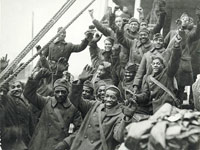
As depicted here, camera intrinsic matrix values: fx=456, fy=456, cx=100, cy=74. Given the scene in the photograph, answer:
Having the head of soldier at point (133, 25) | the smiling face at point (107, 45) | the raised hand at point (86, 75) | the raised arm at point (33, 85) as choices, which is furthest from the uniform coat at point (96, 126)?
the head of soldier at point (133, 25)

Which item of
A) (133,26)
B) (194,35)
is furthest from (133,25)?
(194,35)

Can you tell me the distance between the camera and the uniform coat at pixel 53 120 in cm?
737

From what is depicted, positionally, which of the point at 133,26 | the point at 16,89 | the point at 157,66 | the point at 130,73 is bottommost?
the point at 16,89

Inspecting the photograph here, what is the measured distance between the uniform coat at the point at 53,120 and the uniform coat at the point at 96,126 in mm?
361

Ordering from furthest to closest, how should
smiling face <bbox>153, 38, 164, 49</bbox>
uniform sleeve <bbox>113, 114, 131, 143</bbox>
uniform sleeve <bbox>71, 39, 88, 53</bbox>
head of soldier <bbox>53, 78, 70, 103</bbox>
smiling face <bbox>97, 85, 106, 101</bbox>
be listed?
uniform sleeve <bbox>71, 39, 88, 53</bbox>, smiling face <bbox>153, 38, 164, 49</bbox>, smiling face <bbox>97, 85, 106, 101</bbox>, head of soldier <bbox>53, 78, 70, 103</bbox>, uniform sleeve <bbox>113, 114, 131, 143</bbox>

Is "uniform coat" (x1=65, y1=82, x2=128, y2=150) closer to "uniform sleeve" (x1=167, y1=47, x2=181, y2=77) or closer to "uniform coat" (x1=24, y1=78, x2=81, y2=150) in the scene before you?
"uniform coat" (x1=24, y1=78, x2=81, y2=150)

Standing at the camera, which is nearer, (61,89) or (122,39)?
(61,89)

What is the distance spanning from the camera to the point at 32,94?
7164 millimetres

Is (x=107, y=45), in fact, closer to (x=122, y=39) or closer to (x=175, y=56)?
(x=122, y=39)

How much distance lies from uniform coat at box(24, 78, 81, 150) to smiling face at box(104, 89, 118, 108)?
1.00m

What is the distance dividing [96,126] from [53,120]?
40.0 inches

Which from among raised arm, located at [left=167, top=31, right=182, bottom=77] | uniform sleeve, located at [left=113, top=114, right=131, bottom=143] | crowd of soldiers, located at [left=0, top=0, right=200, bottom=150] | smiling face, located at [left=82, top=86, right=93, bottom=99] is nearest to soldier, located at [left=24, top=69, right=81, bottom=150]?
crowd of soldiers, located at [left=0, top=0, right=200, bottom=150]

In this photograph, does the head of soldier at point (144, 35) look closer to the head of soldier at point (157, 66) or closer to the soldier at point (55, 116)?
the head of soldier at point (157, 66)

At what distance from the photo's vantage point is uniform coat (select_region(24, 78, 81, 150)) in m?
7.37
